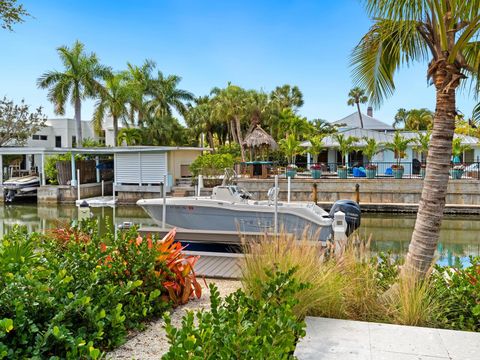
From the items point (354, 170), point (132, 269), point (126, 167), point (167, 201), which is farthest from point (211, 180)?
point (132, 269)

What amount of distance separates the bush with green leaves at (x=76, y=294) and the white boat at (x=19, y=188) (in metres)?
22.9

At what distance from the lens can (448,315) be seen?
4199mm

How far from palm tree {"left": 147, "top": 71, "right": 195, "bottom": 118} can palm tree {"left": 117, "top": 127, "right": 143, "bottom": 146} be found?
128 inches

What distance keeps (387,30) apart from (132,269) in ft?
14.3

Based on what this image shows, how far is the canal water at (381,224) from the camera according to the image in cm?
1265

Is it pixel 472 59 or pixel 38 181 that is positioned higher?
pixel 472 59

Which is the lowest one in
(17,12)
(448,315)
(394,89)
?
(448,315)

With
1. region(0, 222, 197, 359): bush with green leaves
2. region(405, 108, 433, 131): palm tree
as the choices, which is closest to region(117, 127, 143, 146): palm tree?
region(405, 108, 433, 131): palm tree

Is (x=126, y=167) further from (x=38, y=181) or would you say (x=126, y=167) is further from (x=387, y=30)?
(x=387, y=30)

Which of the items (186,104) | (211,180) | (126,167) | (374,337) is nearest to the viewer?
(374,337)

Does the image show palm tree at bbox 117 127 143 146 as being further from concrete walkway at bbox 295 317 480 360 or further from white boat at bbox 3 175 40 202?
concrete walkway at bbox 295 317 480 360

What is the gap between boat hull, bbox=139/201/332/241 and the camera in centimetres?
1120

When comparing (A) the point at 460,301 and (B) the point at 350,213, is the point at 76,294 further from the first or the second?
(B) the point at 350,213

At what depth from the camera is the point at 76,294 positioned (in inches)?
130
